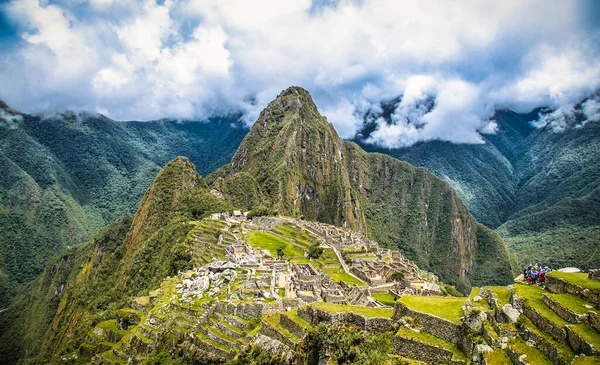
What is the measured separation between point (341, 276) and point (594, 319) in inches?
1867

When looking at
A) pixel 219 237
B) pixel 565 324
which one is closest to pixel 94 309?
pixel 219 237

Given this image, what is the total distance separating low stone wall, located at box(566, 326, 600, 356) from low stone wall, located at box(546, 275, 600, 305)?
9.31ft

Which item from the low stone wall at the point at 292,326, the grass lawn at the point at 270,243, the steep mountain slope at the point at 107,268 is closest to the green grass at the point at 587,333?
the low stone wall at the point at 292,326

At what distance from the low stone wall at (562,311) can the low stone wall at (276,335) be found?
11.0 m

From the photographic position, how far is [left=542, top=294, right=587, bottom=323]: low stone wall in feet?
44.6

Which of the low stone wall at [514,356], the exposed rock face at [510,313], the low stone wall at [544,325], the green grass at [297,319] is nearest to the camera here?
the low stone wall at [514,356]

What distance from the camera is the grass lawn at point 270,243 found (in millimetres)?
69537

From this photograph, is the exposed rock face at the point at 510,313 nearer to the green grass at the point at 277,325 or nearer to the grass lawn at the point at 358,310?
the grass lawn at the point at 358,310

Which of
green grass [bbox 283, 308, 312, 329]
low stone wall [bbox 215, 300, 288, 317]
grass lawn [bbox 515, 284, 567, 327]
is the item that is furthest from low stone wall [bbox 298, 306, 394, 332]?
grass lawn [bbox 515, 284, 567, 327]

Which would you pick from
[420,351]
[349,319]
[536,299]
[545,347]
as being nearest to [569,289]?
[536,299]

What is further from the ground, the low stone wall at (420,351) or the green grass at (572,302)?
the green grass at (572,302)

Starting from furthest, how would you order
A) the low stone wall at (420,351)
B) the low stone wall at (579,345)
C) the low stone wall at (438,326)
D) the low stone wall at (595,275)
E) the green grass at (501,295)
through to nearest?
the green grass at (501,295), the low stone wall at (595,275), the low stone wall at (438,326), the low stone wall at (420,351), the low stone wall at (579,345)

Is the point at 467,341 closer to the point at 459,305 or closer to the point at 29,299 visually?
the point at 459,305

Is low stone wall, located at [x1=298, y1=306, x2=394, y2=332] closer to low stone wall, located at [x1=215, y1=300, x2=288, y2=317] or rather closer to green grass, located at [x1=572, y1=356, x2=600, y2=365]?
low stone wall, located at [x1=215, y1=300, x2=288, y2=317]
